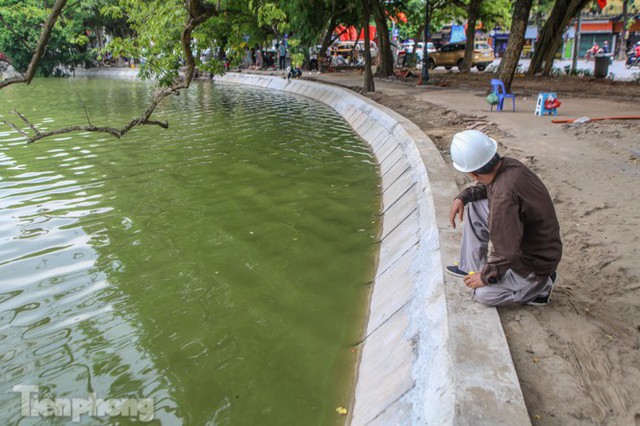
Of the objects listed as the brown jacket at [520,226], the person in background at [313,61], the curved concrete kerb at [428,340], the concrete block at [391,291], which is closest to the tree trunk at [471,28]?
the person in background at [313,61]

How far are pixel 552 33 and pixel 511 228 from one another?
75.2ft

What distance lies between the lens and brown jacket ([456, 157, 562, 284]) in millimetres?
2990

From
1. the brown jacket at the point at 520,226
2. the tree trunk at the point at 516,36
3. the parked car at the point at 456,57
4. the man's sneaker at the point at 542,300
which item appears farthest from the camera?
the parked car at the point at 456,57

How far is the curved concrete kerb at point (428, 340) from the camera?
252 cm

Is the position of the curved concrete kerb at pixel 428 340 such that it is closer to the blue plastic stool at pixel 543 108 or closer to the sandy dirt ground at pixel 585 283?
the sandy dirt ground at pixel 585 283

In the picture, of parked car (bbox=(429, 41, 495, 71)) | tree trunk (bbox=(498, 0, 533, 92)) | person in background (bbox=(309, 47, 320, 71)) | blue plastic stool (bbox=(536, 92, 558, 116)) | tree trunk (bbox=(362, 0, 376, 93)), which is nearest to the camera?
blue plastic stool (bbox=(536, 92, 558, 116))

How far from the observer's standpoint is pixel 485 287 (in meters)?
3.32

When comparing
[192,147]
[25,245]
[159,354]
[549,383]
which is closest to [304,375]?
[159,354]

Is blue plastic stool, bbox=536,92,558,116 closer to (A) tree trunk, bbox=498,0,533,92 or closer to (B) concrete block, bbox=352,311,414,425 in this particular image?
(A) tree trunk, bbox=498,0,533,92

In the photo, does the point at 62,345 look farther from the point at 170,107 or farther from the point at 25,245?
the point at 170,107

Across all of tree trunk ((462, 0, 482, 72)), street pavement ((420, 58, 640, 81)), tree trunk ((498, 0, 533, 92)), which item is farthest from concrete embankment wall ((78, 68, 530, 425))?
tree trunk ((462, 0, 482, 72))

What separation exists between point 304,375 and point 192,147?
8.79 metres

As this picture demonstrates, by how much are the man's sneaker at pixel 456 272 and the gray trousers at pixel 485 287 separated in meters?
0.03

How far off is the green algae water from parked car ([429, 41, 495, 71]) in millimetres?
25363
